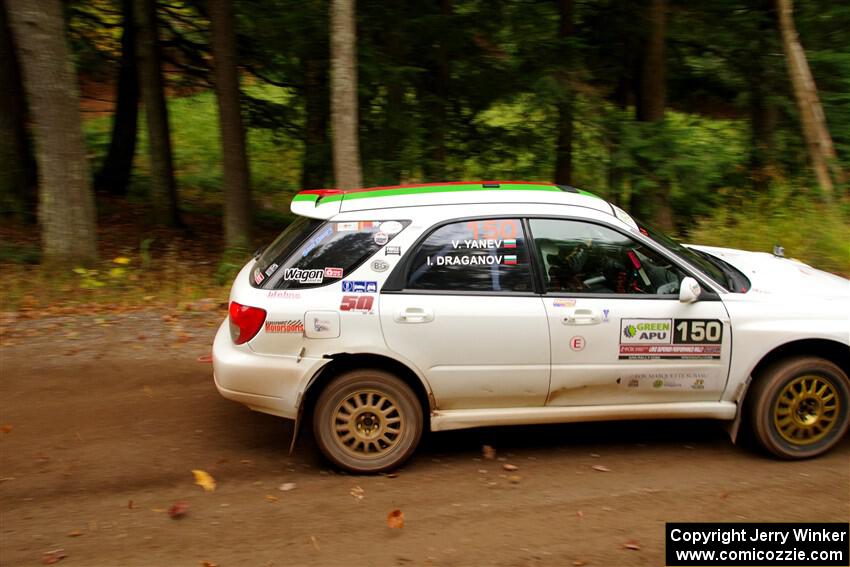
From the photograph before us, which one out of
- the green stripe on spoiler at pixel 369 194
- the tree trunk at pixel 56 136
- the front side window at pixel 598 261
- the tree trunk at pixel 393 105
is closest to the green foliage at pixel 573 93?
the tree trunk at pixel 393 105

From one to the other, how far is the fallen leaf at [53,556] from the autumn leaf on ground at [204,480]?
93 cm

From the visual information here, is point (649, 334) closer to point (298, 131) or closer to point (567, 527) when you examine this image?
point (567, 527)

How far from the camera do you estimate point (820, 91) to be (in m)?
12.6

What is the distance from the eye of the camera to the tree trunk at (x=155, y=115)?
40.7ft

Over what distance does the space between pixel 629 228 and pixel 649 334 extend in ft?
2.38

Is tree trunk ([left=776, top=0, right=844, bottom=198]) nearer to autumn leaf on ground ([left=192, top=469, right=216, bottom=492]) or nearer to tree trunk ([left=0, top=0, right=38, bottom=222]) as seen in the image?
autumn leaf on ground ([left=192, top=469, right=216, bottom=492])

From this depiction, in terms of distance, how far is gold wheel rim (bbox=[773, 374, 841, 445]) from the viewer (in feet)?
16.7

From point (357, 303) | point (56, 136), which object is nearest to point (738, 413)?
point (357, 303)

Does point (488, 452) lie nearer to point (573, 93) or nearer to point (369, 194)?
point (369, 194)

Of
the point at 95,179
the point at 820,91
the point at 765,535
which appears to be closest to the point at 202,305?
the point at 765,535

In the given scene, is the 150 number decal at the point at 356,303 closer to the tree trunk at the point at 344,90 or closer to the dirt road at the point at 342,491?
the dirt road at the point at 342,491

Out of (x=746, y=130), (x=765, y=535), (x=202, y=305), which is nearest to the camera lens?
(x=765, y=535)

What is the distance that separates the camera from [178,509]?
4.64 metres

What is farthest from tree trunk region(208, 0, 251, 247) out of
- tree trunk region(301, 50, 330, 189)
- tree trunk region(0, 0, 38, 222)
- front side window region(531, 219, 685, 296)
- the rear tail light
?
front side window region(531, 219, 685, 296)
